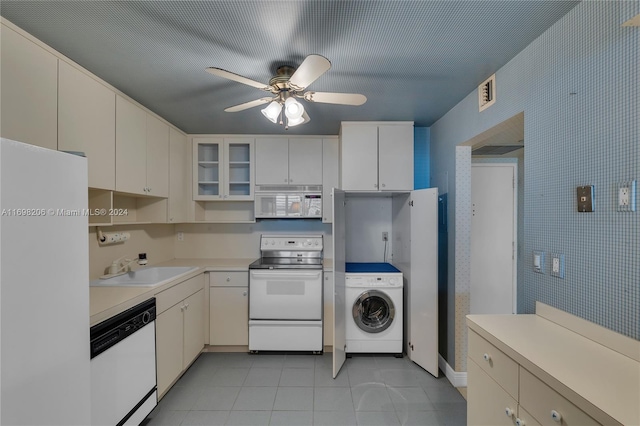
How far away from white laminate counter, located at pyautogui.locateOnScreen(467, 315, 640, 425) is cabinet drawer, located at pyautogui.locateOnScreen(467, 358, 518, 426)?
0.20 metres

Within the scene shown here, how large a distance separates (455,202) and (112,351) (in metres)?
2.72

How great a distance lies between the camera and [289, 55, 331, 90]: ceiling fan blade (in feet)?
4.12

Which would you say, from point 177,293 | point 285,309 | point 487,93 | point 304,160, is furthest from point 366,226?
point 177,293

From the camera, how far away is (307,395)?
2205mm

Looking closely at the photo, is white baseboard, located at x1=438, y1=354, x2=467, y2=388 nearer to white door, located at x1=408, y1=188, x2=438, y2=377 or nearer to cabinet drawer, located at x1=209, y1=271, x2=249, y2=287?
white door, located at x1=408, y1=188, x2=438, y2=377

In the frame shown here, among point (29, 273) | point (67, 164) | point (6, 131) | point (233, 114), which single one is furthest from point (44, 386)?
point (233, 114)

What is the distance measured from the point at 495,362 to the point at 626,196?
89 cm

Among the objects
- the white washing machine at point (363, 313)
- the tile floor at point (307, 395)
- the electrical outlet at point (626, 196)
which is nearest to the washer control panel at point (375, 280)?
the white washing machine at point (363, 313)

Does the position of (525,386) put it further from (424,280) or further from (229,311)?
(229,311)

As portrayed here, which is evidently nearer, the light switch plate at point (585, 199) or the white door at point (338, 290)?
the light switch plate at point (585, 199)

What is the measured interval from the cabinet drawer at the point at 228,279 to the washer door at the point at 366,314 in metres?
1.23

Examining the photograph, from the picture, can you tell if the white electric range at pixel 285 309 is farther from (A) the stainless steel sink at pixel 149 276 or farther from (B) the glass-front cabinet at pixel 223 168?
(B) the glass-front cabinet at pixel 223 168

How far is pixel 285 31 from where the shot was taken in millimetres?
1423

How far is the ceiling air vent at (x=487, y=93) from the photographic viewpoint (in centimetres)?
187
